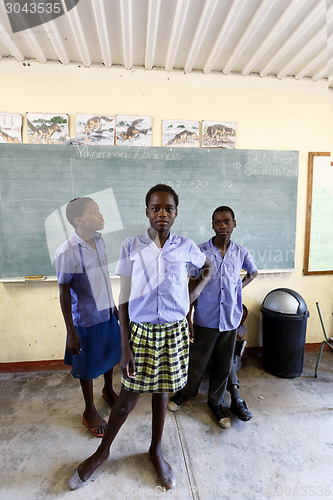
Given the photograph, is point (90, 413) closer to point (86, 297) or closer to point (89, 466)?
point (89, 466)

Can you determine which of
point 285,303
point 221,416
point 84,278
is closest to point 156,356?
point 84,278

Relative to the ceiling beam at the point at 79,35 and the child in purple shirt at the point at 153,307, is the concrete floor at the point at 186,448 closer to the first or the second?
the child in purple shirt at the point at 153,307

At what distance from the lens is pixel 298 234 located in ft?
9.95

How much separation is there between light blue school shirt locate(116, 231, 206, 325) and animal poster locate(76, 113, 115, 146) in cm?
160

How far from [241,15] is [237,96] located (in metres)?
0.83

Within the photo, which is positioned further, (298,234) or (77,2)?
(298,234)

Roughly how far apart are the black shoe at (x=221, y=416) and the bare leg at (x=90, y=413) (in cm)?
81

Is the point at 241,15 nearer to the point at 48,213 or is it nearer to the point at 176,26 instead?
the point at 176,26

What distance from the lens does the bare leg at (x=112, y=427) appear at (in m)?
1.45

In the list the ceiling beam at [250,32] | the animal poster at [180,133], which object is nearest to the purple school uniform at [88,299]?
the animal poster at [180,133]

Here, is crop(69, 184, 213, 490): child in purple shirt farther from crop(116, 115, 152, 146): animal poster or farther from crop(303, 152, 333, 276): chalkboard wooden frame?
crop(303, 152, 333, 276): chalkboard wooden frame

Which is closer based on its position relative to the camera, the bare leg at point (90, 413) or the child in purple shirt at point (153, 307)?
the child in purple shirt at point (153, 307)

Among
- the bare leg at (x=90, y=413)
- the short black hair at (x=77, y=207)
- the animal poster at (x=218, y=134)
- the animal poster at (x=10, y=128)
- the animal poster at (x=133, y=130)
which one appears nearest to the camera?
the short black hair at (x=77, y=207)

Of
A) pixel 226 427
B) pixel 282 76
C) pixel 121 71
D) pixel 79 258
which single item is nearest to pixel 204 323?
pixel 226 427
